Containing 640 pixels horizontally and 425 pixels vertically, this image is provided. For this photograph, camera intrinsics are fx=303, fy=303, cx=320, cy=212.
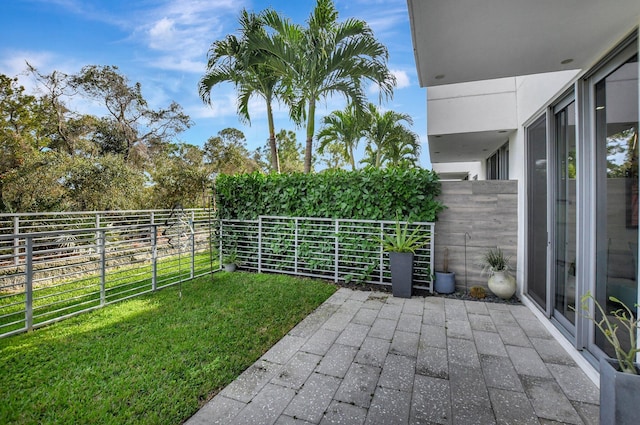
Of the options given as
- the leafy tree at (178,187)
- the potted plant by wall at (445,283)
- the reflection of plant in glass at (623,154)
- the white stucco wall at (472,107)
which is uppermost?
the white stucco wall at (472,107)

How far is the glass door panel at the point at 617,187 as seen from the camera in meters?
2.03

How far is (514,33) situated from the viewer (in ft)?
7.06

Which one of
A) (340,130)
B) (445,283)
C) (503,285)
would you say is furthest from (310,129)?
(503,285)

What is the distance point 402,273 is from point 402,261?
0.59 feet

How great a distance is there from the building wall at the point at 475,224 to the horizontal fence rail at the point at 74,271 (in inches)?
152

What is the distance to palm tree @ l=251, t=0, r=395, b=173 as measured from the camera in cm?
614

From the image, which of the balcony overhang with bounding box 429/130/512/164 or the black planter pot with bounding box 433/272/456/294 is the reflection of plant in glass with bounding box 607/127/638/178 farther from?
the balcony overhang with bounding box 429/130/512/164

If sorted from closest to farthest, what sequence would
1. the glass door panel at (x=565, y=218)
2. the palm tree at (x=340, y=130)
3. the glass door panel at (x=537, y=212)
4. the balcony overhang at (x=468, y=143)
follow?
1. the glass door panel at (x=565, y=218)
2. the glass door panel at (x=537, y=212)
3. the balcony overhang at (x=468, y=143)
4. the palm tree at (x=340, y=130)

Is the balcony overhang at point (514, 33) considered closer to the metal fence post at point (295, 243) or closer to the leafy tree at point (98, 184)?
the metal fence post at point (295, 243)

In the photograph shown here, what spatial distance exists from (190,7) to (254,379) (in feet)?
25.4

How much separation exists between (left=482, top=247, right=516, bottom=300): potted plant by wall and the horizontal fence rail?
14.0 feet

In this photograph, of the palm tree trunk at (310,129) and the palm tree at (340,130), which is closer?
the palm tree trunk at (310,129)

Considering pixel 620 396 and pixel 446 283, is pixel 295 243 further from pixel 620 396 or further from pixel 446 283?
pixel 620 396

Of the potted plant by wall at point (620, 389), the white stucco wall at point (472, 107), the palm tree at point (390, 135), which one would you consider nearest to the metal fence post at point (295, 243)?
the white stucco wall at point (472, 107)
